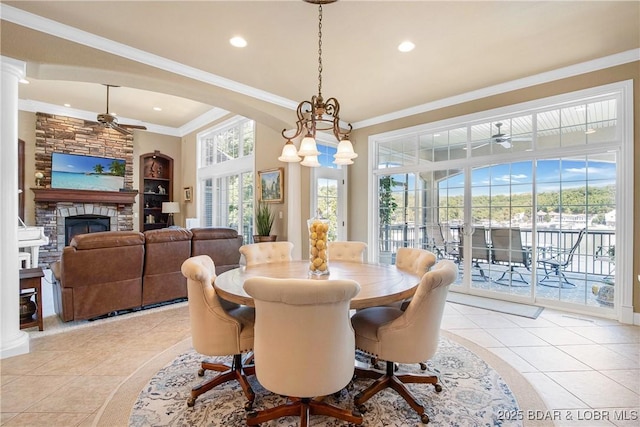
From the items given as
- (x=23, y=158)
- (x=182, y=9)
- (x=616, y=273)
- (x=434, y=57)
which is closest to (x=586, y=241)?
(x=616, y=273)

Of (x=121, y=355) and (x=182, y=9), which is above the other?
(x=182, y=9)

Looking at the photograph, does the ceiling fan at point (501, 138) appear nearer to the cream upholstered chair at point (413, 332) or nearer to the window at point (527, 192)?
the window at point (527, 192)

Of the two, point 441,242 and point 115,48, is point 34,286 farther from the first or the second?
point 441,242

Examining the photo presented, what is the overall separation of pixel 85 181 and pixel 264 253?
6176mm

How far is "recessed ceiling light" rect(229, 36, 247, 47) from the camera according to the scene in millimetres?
2932

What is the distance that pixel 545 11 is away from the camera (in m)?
2.52

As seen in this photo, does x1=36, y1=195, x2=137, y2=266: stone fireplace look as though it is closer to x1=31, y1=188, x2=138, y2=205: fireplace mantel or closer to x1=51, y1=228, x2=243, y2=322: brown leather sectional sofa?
x1=31, y1=188, x2=138, y2=205: fireplace mantel

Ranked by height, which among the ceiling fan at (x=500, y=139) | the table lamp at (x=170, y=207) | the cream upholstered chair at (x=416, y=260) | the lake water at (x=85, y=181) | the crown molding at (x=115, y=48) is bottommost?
the cream upholstered chair at (x=416, y=260)

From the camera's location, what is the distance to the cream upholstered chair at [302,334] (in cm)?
143

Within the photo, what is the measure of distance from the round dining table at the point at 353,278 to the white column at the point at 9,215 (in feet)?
6.12

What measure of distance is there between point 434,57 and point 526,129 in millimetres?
1748

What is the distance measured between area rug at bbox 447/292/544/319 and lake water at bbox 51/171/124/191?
24.7 feet

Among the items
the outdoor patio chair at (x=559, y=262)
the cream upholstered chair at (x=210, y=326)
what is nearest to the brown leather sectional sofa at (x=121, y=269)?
the cream upholstered chair at (x=210, y=326)

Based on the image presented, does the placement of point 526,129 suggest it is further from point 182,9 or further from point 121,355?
point 121,355
